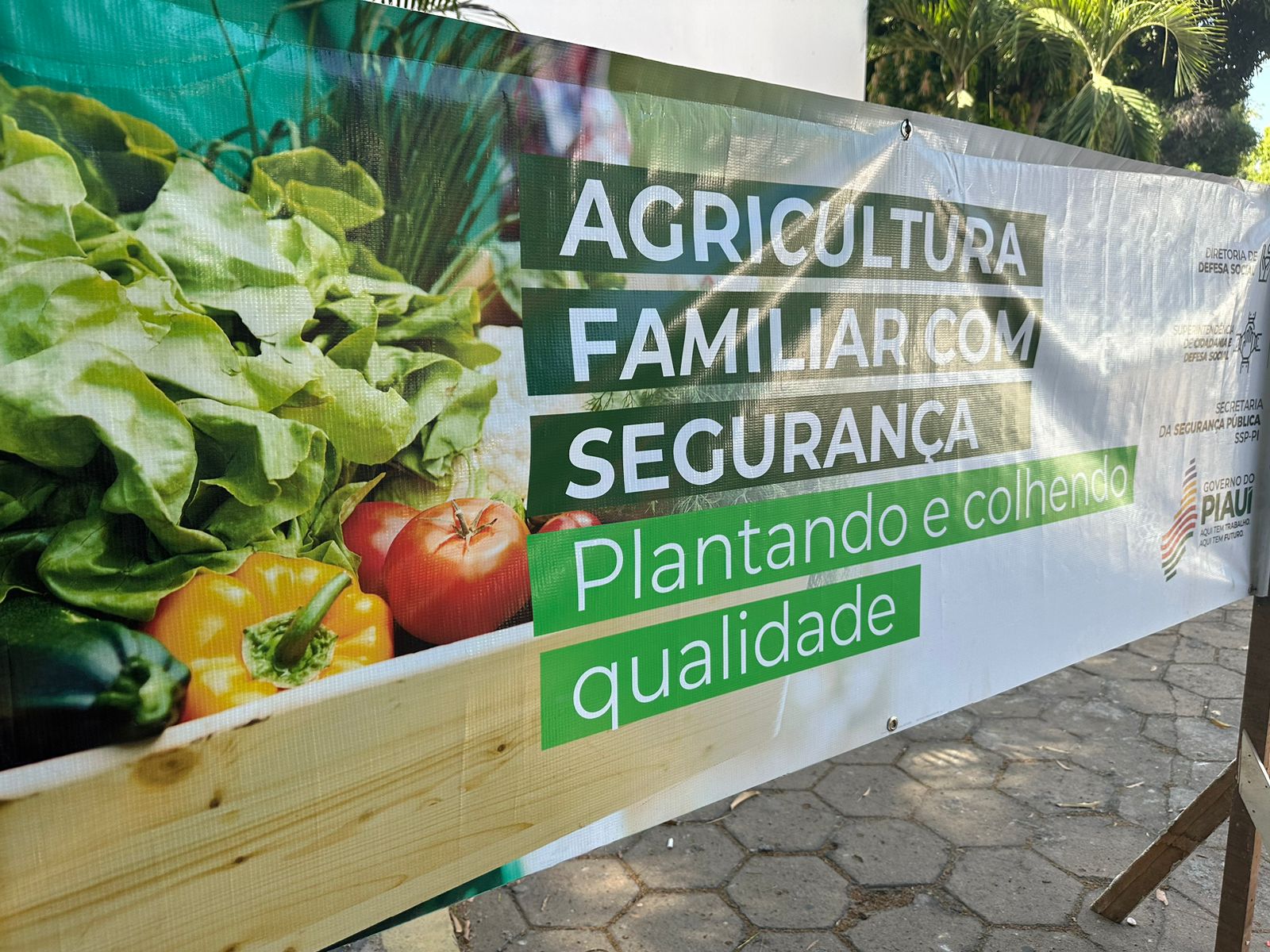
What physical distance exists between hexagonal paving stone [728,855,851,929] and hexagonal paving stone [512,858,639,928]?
309mm

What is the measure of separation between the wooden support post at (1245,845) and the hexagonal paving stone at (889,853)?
2.43 feet

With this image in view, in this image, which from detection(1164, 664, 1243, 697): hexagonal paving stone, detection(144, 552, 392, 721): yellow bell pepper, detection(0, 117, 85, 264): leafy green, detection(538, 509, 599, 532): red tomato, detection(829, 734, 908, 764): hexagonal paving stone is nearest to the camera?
detection(0, 117, 85, 264): leafy green

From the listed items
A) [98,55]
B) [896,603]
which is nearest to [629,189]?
[98,55]

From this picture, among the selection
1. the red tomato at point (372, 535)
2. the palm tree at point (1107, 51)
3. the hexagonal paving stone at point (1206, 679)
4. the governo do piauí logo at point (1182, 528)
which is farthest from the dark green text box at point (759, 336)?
the palm tree at point (1107, 51)

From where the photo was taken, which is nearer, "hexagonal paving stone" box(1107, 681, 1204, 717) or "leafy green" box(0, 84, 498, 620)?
"leafy green" box(0, 84, 498, 620)

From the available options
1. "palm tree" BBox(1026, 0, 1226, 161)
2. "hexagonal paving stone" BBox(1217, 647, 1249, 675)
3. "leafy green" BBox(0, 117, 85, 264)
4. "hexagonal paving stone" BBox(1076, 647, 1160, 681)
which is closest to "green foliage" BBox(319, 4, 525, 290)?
"leafy green" BBox(0, 117, 85, 264)

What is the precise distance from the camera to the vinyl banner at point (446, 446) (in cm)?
87

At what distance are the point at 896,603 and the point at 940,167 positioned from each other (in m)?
0.72

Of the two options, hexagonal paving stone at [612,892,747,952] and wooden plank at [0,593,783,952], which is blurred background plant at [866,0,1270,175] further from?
wooden plank at [0,593,783,952]

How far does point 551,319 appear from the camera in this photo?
3.71 ft

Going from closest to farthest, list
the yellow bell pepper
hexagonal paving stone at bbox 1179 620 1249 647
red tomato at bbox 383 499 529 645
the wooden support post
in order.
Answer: the yellow bell pepper, red tomato at bbox 383 499 529 645, the wooden support post, hexagonal paving stone at bbox 1179 620 1249 647

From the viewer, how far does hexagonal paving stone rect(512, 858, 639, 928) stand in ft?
7.84

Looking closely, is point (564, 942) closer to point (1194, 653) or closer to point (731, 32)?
point (1194, 653)

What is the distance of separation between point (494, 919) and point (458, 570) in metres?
1.68
